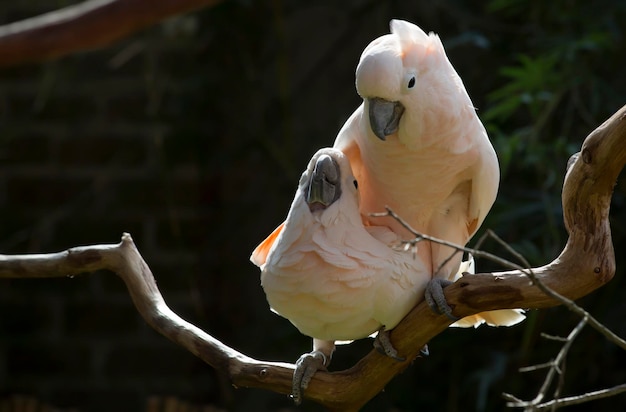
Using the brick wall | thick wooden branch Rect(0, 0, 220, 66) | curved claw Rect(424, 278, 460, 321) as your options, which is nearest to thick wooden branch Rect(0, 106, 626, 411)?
curved claw Rect(424, 278, 460, 321)

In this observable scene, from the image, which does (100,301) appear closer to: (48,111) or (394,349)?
(48,111)

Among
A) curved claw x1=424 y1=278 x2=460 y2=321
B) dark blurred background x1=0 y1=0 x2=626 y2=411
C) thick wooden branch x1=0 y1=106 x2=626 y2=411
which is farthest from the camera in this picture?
dark blurred background x1=0 y1=0 x2=626 y2=411

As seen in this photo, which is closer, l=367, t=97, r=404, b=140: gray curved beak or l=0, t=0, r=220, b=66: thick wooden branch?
l=367, t=97, r=404, b=140: gray curved beak

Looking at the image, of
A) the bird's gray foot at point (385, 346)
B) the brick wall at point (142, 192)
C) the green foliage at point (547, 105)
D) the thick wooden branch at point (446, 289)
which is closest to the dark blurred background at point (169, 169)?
the brick wall at point (142, 192)

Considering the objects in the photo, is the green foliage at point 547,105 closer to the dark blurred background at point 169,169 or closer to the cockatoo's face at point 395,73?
the dark blurred background at point 169,169

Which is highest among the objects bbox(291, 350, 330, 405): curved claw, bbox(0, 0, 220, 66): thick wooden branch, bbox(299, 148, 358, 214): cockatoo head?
bbox(0, 0, 220, 66): thick wooden branch

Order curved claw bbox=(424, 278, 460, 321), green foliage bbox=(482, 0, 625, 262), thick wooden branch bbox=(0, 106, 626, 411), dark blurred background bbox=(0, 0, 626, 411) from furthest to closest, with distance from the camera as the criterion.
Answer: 1. dark blurred background bbox=(0, 0, 626, 411)
2. green foliage bbox=(482, 0, 625, 262)
3. curved claw bbox=(424, 278, 460, 321)
4. thick wooden branch bbox=(0, 106, 626, 411)

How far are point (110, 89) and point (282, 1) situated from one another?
2.08 feet

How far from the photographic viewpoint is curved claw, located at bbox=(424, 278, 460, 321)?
1.13 metres

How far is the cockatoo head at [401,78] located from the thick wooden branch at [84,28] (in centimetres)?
97

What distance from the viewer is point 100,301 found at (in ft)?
9.22

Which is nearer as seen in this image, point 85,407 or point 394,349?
Result: point 394,349

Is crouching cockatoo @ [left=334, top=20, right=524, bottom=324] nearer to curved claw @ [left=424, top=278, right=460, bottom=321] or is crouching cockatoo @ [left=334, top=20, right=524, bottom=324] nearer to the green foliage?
curved claw @ [left=424, top=278, right=460, bottom=321]

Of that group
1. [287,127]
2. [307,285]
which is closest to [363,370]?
[307,285]
